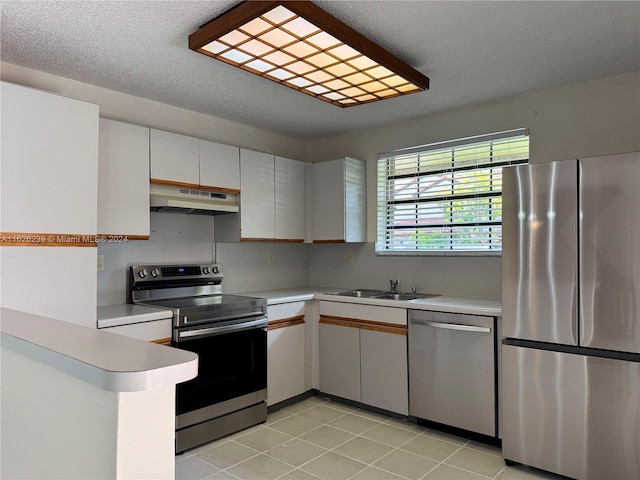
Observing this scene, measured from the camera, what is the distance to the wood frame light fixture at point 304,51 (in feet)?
6.63

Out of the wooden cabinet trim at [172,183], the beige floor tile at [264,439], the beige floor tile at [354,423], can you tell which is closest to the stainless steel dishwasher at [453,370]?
the beige floor tile at [354,423]

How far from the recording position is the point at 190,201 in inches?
130

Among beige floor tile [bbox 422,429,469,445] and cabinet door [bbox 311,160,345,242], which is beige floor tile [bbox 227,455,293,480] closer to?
beige floor tile [bbox 422,429,469,445]

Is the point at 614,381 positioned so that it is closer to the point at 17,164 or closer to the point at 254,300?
the point at 254,300

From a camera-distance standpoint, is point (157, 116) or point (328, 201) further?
point (328, 201)

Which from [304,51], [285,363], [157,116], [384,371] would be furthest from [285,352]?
[304,51]

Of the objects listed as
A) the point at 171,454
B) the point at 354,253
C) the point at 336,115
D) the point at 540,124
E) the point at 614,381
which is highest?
the point at 336,115

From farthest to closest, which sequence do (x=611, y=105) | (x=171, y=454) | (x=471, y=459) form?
(x=611, y=105) < (x=471, y=459) < (x=171, y=454)

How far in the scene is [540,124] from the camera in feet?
10.7

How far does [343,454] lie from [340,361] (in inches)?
36.9

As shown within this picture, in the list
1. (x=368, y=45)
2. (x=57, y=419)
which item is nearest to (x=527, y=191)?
(x=368, y=45)

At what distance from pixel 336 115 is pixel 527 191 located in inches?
70.2

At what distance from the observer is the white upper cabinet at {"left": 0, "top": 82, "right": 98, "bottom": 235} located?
226cm

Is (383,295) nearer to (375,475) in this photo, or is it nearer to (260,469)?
(375,475)
